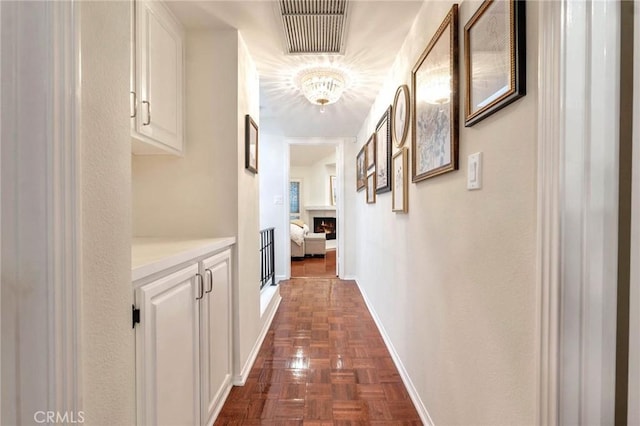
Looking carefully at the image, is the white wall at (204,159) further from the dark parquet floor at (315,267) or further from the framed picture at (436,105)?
the dark parquet floor at (315,267)

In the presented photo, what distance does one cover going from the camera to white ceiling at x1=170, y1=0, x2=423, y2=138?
156 cm

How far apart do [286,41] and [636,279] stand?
6.33ft

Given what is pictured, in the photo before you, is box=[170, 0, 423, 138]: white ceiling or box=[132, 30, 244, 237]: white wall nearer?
box=[170, 0, 423, 138]: white ceiling

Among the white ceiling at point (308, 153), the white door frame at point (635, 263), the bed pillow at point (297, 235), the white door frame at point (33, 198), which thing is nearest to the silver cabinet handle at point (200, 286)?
the white door frame at point (33, 198)

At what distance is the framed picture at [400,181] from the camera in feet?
5.98

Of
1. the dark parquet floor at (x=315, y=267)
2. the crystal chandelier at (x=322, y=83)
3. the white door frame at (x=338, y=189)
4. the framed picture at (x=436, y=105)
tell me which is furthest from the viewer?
the dark parquet floor at (x=315, y=267)

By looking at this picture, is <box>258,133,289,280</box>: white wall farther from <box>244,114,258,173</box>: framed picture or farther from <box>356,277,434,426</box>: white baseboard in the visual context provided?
<box>356,277,434,426</box>: white baseboard

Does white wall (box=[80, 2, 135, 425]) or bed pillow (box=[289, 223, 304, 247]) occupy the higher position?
white wall (box=[80, 2, 135, 425])

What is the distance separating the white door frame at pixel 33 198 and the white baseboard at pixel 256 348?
1441 millimetres

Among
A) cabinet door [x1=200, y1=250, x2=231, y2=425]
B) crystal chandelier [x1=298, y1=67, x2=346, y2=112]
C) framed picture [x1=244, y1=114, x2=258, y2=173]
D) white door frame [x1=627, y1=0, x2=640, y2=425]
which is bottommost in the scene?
cabinet door [x1=200, y1=250, x2=231, y2=425]

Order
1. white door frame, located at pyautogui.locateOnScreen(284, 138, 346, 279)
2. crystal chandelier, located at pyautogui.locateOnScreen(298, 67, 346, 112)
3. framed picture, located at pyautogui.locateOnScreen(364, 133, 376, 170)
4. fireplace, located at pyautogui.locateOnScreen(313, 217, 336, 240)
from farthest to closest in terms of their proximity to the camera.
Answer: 1. fireplace, located at pyautogui.locateOnScreen(313, 217, 336, 240)
2. white door frame, located at pyautogui.locateOnScreen(284, 138, 346, 279)
3. framed picture, located at pyautogui.locateOnScreen(364, 133, 376, 170)
4. crystal chandelier, located at pyautogui.locateOnScreen(298, 67, 346, 112)

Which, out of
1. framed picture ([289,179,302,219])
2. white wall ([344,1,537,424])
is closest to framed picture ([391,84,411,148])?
white wall ([344,1,537,424])

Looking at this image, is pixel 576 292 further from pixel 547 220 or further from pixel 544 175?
pixel 544 175

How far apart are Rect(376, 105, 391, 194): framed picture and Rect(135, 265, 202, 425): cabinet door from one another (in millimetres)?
1605
